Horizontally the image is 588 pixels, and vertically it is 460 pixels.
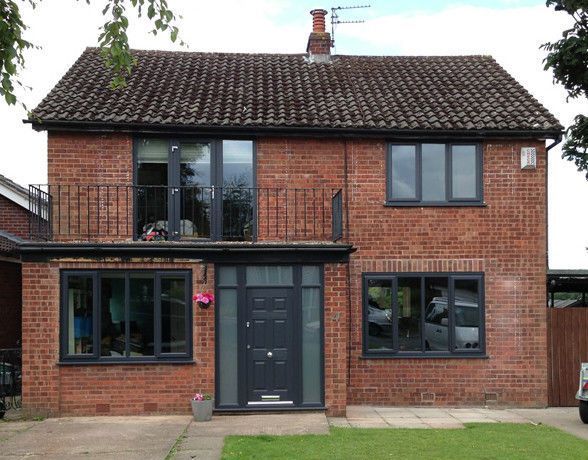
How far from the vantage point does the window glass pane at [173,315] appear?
13992 millimetres

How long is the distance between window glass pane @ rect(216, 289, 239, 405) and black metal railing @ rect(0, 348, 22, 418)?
3.82 meters

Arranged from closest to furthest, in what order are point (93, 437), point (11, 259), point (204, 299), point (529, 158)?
point (93, 437), point (204, 299), point (529, 158), point (11, 259)

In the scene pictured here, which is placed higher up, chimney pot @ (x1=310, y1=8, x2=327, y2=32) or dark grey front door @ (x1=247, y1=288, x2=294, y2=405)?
chimney pot @ (x1=310, y1=8, x2=327, y2=32)

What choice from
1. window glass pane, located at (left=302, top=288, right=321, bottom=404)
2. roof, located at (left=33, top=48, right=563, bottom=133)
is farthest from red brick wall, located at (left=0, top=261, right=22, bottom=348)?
window glass pane, located at (left=302, top=288, right=321, bottom=404)

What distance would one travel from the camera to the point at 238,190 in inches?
590

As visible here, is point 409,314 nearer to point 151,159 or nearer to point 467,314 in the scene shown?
point 467,314

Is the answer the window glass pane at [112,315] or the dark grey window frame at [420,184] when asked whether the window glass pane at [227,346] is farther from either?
the dark grey window frame at [420,184]

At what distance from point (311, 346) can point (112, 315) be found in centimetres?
356

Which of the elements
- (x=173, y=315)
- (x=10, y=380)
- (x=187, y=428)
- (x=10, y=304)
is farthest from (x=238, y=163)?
(x=10, y=304)

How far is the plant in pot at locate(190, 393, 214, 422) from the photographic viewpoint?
13.2 metres

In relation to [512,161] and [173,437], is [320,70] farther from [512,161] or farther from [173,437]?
[173,437]

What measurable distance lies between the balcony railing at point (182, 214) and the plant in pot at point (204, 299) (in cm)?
127

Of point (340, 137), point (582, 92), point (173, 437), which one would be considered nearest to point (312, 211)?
point (340, 137)

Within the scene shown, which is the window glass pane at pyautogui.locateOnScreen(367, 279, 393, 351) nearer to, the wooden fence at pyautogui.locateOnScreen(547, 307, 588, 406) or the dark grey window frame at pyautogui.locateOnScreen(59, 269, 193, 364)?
the wooden fence at pyautogui.locateOnScreen(547, 307, 588, 406)
